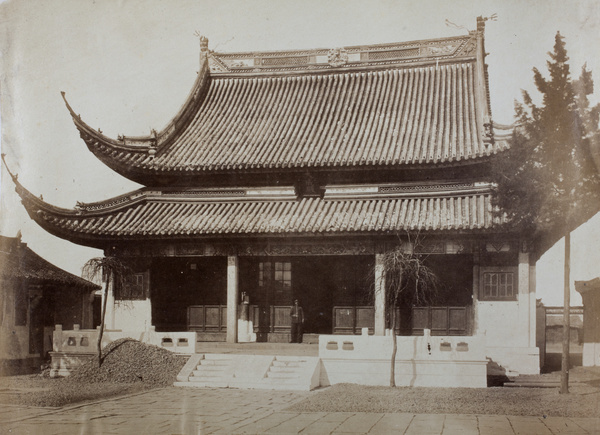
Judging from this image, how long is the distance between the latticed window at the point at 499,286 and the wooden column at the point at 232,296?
260 inches

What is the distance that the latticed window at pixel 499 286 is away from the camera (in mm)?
18844

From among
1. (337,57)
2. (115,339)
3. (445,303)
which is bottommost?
(115,339)

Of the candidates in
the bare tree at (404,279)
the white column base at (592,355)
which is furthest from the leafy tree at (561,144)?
the white column base at (592,355)

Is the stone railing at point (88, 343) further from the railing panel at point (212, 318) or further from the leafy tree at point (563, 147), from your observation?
the leafy tree at point (563, 147)

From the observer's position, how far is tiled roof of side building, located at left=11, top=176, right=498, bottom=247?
62.8ft

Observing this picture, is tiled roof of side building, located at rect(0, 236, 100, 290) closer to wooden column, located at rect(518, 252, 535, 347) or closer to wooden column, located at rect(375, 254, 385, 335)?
wooden column, located at rect(375, 254, 385, 335)

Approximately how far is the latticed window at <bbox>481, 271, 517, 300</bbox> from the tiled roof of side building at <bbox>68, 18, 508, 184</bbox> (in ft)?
10.5

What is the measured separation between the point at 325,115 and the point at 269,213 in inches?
180

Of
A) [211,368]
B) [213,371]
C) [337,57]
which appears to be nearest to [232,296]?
[211,368]

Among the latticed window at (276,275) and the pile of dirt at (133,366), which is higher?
the latticed window at (276,275)

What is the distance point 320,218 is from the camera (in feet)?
65.3

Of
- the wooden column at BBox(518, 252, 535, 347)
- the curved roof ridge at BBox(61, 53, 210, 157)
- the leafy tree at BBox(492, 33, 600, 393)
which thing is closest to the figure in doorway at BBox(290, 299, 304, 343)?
the wooden column at BBox(518, 252, 535, 347)

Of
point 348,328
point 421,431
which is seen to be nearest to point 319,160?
point 348,328

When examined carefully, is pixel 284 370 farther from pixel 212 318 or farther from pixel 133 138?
pixel 133 138
